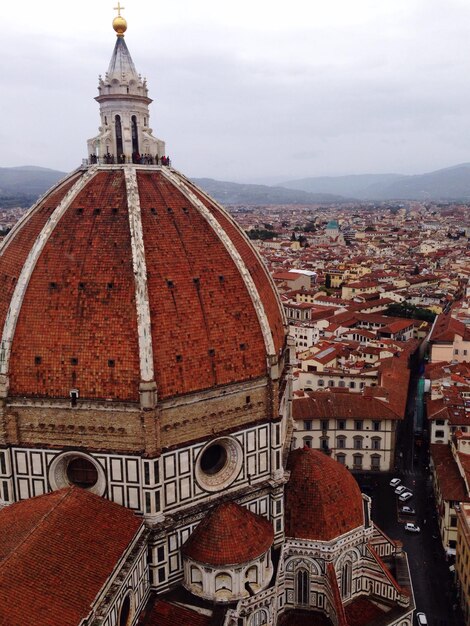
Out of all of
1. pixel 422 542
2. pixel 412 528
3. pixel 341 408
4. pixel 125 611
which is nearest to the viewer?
pixel 125 611

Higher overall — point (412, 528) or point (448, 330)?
point (448, 330)

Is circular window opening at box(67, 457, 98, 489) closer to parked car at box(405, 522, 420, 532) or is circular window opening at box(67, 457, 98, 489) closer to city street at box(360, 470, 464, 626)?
city street at box(360, 470, 464, 626)

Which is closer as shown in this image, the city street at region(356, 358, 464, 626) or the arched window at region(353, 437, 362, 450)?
the city street at region(356, 358, 464, 626)

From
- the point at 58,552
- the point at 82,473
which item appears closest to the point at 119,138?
the point at 82,473

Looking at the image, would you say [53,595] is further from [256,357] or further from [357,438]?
[357,438]

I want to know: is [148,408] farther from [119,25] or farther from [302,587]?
[119,25]

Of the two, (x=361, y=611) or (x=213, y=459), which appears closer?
(x=213, y=459)

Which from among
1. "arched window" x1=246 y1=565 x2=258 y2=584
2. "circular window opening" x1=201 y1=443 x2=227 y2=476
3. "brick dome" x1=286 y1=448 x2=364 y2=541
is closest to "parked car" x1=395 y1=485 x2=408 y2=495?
"brick dome" x1=286 y1=448 x2=364 y2=541

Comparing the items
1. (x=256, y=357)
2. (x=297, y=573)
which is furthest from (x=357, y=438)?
(x=256, y=357)
